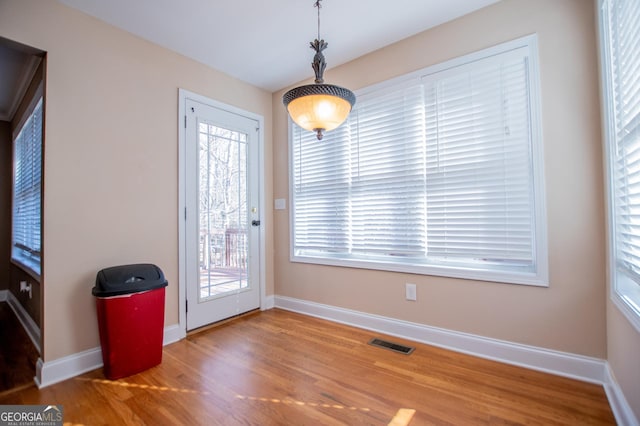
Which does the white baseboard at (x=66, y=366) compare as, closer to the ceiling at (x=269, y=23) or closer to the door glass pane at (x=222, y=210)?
the door glass pane at (x=222, y=210)

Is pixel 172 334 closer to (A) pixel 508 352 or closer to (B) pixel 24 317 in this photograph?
(B) pixel 24 317

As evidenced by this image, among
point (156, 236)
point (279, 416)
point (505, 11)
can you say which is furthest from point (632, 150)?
point (156, 236)

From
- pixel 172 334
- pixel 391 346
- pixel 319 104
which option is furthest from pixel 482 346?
pixel 172 334

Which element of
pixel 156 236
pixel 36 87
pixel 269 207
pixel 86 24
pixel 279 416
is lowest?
pixel 279 416

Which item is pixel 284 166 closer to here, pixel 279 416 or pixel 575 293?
pixel 279 416

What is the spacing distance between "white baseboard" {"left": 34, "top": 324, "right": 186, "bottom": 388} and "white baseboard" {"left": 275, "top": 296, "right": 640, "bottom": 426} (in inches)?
80.8

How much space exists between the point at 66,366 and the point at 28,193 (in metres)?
2.02

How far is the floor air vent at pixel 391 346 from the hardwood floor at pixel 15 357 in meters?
2.52

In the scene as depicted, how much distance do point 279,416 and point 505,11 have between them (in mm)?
3129

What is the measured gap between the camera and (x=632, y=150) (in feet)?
4.54

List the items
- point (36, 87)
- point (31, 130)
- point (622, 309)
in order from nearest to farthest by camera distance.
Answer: point (622, 309), point (36, 87), point (31, 130)

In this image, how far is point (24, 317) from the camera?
3.20m

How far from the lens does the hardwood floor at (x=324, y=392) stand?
1.62 meters
